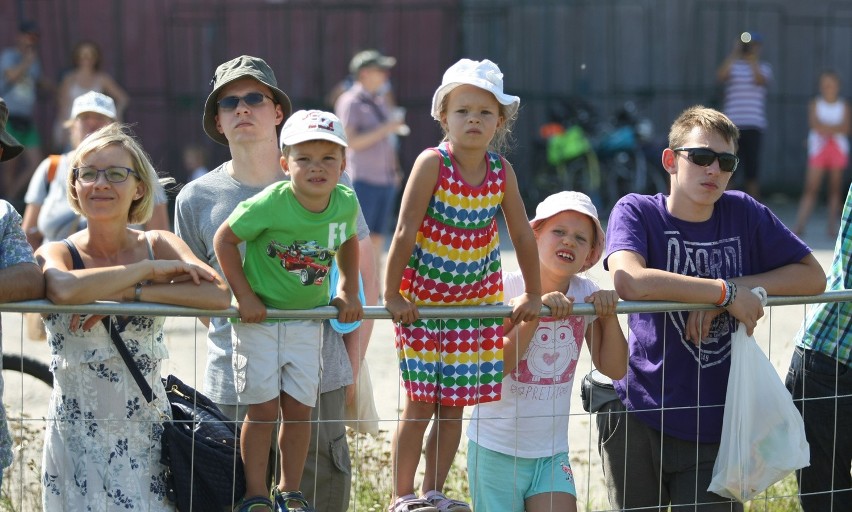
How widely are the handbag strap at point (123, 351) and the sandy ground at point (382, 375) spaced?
0.99 meters

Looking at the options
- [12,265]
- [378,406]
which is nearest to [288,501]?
[12,265]

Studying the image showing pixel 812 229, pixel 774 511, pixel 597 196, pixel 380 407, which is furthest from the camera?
pixel 597 196

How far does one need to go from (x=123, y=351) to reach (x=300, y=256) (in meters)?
0.63

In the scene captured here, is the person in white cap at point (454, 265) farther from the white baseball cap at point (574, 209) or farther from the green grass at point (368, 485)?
the green grass at point (368, 485)

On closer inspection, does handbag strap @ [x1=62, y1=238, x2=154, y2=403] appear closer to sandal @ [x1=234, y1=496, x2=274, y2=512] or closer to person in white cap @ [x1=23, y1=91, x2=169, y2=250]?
sandal @ [x1=234, y1=496, x2=274, y2=512]

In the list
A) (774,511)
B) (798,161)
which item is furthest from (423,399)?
(798,161)

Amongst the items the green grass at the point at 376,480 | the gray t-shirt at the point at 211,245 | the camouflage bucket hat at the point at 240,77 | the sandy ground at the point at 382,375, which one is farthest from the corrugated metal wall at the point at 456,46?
the gray t-shirt at the point at 211,245

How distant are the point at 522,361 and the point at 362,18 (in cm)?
1270

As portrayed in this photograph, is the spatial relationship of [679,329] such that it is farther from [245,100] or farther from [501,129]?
[245,100]

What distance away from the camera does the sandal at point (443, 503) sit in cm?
435

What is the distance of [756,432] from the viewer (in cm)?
443

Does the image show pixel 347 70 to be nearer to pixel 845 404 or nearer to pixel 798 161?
pixel 798 161

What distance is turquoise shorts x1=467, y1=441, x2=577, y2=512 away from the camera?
14.9 ft

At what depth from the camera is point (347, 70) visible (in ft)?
55.0
